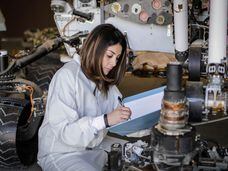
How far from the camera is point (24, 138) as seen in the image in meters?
2.61

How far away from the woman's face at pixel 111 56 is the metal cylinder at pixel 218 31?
0.41 m

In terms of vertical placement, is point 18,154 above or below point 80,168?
below

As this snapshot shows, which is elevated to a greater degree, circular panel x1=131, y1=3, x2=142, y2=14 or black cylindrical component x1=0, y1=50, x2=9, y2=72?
circular panel x1=131, y1=3, x2=142, y2=14

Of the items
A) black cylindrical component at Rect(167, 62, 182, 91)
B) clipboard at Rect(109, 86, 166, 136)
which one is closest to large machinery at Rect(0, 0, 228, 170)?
black cylindrical component at Rect(167, 62, 182, 91)

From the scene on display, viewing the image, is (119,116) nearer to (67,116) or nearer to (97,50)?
(67,116)

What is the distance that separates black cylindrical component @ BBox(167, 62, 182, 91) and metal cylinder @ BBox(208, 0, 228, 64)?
1.58 ft

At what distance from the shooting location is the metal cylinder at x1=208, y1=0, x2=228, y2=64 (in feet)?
6.14

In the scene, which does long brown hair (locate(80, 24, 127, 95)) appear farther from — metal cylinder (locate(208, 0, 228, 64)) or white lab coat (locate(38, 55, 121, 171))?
metal cylinder (locate(208, 0, 228, 64))

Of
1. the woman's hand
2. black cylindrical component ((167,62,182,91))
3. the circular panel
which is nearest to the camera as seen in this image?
black cylindrical component ((167,62,182,91))

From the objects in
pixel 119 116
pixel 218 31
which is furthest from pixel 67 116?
pixel 218 31

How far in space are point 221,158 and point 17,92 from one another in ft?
4.77

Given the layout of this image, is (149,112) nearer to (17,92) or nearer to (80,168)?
(80,168)

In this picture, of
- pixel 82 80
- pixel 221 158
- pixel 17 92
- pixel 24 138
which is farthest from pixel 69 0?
pixel 221 158

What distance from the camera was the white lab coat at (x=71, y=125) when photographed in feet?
6.05
